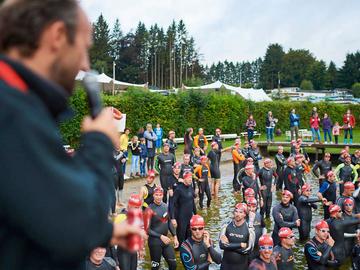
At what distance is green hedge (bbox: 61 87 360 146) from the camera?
2281 cm

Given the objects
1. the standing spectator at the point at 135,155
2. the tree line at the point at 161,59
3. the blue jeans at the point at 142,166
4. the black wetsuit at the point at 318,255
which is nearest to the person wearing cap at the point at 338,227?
the black wetsuit at the point at 318,255

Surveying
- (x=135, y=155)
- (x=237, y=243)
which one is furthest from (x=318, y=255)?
(x=135, y=155)

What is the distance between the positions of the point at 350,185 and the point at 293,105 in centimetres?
3176

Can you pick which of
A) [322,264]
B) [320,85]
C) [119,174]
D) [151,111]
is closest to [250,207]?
[322,264]

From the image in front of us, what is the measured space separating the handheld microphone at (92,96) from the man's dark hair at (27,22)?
0.16 m

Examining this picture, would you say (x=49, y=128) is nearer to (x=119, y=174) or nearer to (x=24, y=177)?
(x=24, y=177)

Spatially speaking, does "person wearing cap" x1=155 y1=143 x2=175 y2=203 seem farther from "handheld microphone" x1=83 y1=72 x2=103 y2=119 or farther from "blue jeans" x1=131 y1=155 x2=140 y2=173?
"handheld microphone" x1=83 y1=72 x2=103 y2=119

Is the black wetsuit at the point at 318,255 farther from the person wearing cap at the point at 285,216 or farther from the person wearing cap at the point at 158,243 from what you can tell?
the person wearing cap at the point at 158,243

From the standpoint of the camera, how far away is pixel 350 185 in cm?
1217

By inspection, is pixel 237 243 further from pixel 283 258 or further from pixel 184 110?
pixel 184 110

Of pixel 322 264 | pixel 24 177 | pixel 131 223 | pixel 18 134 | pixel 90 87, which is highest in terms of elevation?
pixel 90 87

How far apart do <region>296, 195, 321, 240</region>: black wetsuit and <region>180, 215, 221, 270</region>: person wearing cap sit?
5012 mm

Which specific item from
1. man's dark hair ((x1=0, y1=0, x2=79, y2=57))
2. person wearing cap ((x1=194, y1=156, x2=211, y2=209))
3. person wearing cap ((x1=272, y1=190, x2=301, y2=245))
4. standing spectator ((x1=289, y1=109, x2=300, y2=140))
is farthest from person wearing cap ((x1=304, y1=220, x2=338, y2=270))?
standing spectator ((x1=289, y1=109, x2=300, y2=140))

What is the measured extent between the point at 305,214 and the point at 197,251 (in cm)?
563
